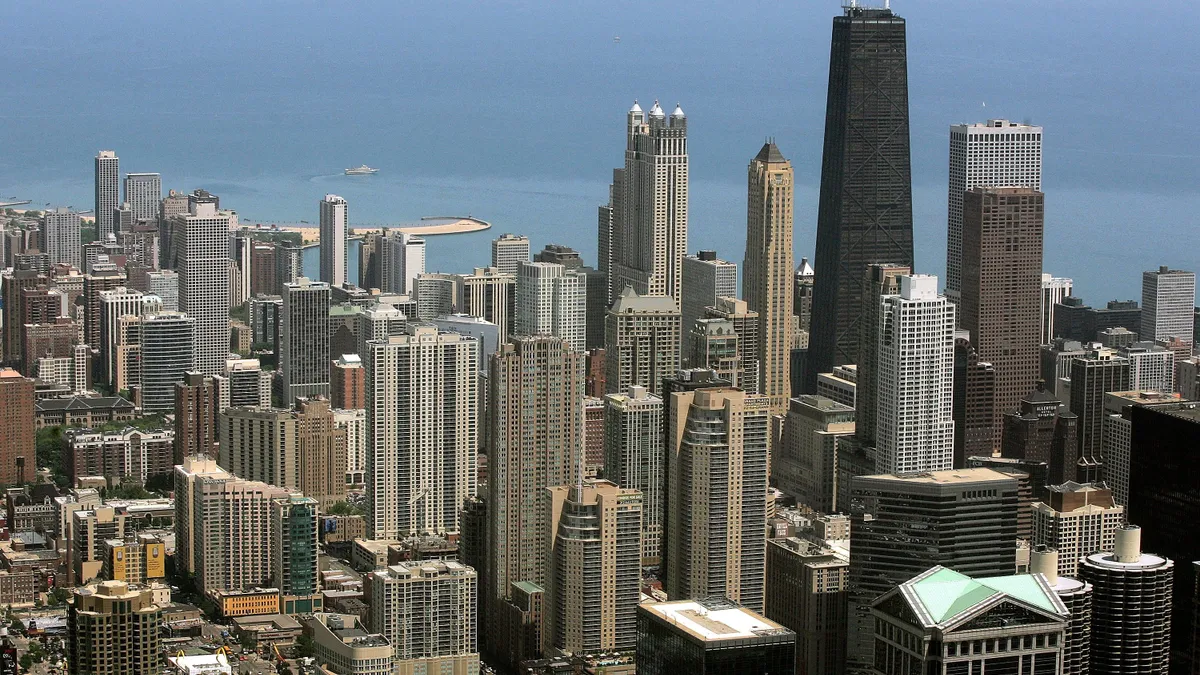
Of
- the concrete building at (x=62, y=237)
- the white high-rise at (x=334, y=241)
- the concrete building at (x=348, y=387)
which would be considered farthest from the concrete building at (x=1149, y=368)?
the concrete building at (x=62, y=237)

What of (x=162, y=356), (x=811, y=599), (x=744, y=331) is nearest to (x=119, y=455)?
(x=162, y=356)

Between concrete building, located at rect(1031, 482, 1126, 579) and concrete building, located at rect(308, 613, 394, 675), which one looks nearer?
concrete building, located at rect(308, 613, 394, 675)

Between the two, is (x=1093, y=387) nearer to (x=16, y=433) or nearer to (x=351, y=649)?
(x=351, y=649)

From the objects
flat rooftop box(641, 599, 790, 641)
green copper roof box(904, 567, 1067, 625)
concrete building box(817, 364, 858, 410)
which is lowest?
flat rooftop box(641, 599, 790, 641)

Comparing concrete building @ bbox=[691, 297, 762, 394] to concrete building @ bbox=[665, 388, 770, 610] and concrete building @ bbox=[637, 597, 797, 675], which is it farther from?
concrete building @ bbox=[637, 597, 797, 675]

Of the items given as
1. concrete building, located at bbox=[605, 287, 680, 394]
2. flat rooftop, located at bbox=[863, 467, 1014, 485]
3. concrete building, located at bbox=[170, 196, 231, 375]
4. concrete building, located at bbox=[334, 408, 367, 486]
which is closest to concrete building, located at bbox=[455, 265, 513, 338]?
concrete building, located at bbox=[170, 196, 231, 375]

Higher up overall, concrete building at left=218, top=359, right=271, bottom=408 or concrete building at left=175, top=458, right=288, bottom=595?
concrete building at left=218, top=359, right=271, bottom=408
